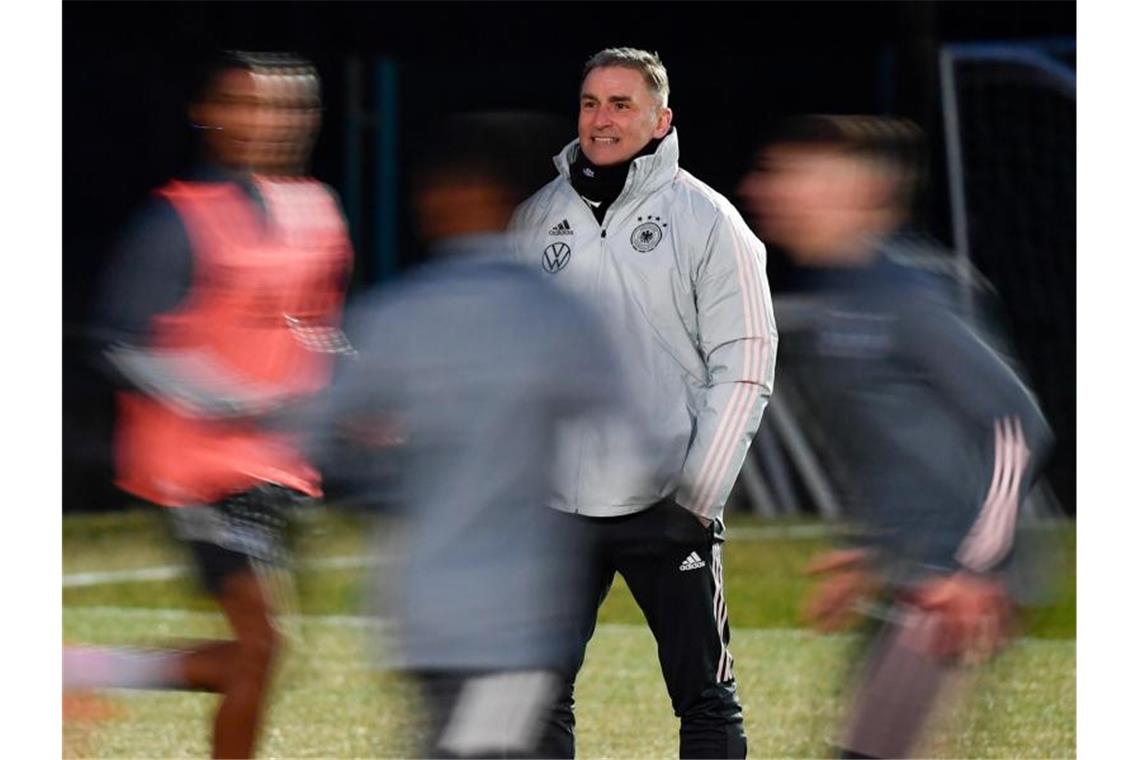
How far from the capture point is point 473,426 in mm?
3967

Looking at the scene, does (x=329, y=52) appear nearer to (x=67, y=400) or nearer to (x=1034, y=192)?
(x=67, y=400)

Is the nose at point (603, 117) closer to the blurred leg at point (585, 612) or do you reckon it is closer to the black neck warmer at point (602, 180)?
the black neck warmer at point (602, 180)

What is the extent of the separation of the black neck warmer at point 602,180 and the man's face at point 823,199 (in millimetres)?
663

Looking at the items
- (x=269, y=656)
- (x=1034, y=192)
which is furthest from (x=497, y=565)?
(x=1034, y=192)

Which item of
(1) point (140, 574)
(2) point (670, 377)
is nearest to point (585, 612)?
(2) point (670, 377)

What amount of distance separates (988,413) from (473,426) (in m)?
1.28

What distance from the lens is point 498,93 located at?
1553cm

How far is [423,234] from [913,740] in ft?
5.17

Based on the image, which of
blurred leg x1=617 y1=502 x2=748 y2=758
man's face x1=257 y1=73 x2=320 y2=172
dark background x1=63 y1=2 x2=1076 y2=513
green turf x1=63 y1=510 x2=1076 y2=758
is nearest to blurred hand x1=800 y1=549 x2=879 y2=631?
green turf x1=63 y1=510 x2=1076 y2=758

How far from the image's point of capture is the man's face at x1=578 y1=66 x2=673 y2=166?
554 centimetres

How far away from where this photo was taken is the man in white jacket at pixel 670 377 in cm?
532

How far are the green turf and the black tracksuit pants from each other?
333mm

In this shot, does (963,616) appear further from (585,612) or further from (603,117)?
(603,117)

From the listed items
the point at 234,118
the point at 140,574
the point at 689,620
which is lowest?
the point at 140,574
